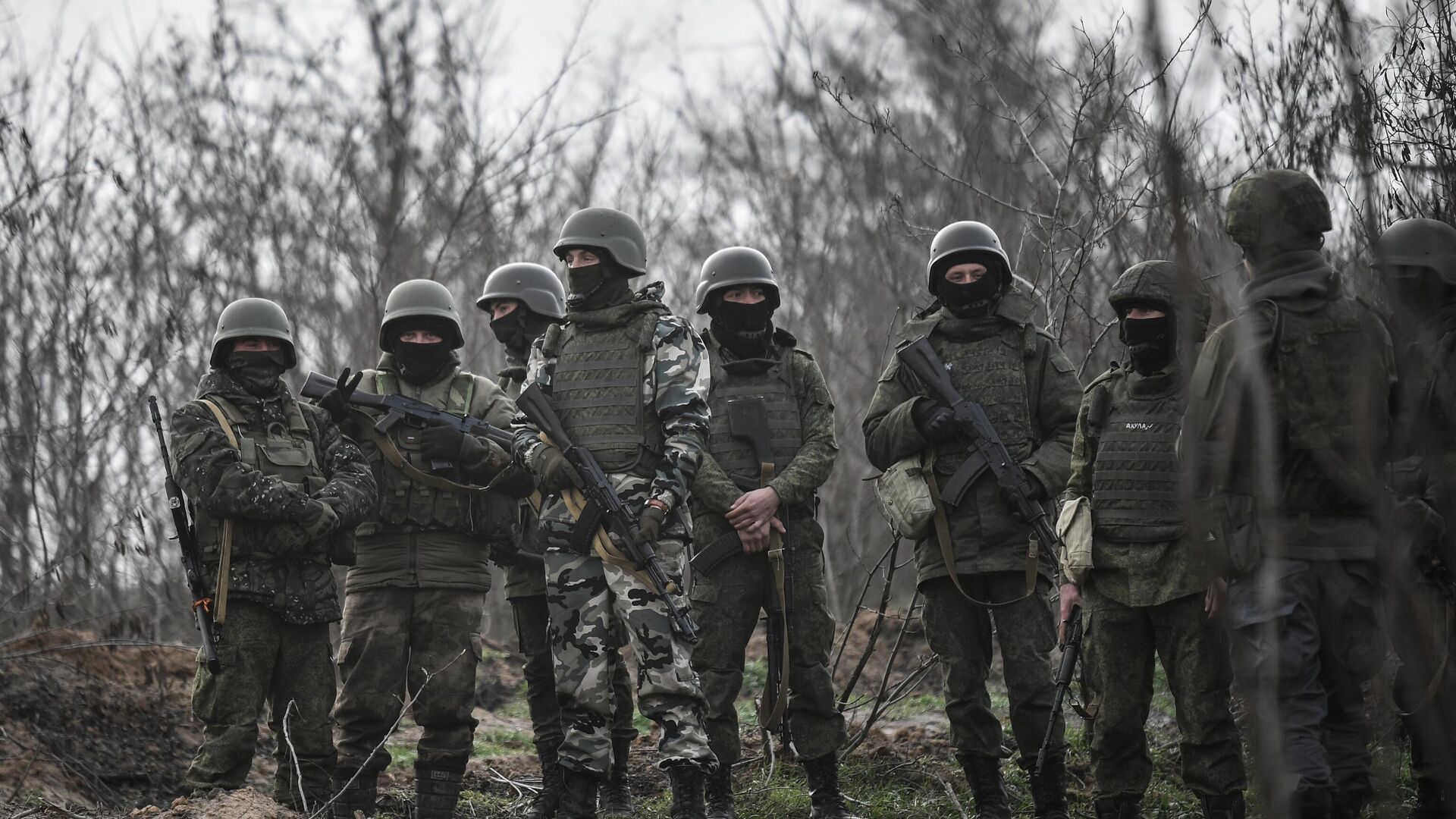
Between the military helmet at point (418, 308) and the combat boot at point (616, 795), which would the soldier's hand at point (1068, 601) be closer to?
the combat boot at point (616, 795)

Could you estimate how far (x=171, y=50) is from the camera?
11.8 metres

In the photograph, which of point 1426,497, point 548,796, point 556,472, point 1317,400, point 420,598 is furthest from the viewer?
point 548,796

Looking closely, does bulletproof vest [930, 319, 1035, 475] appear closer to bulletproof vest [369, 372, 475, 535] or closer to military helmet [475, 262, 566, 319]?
bulletproof vest [369, 372, 475, 535]

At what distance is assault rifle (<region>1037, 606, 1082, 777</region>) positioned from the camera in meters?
4.74

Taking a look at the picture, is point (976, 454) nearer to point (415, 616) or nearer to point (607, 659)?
point (607, 659)

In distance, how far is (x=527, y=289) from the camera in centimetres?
663

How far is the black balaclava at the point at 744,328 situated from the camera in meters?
5.73

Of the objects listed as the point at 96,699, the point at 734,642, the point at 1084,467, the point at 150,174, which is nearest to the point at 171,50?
the point at 150,174

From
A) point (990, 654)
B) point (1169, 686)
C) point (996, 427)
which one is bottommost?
point (1169, 686)

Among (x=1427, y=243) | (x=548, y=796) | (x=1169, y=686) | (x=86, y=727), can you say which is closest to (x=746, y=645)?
(x=548, y=796)

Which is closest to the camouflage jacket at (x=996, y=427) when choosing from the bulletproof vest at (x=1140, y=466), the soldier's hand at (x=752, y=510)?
the bulletproof vest at (x=1140, y=466)

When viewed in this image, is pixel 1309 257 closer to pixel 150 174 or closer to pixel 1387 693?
pixel 1387 693

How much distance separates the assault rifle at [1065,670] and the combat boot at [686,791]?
4.00ft

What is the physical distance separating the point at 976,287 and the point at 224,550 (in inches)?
120
